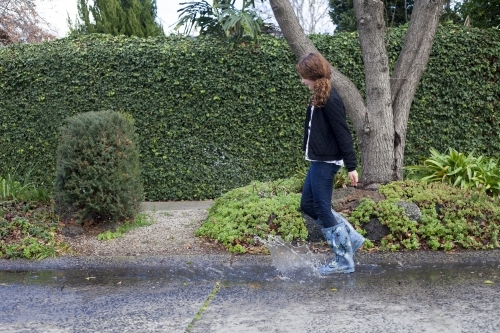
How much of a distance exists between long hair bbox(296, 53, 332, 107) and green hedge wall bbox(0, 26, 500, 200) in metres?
3.84

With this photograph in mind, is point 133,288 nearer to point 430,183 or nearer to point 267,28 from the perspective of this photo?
point 430,183

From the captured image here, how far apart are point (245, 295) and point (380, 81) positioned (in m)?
3.22

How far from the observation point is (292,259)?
16.6 ft

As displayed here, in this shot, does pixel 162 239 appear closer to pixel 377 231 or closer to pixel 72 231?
pixel 72 231

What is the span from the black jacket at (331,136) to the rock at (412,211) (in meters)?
1.40

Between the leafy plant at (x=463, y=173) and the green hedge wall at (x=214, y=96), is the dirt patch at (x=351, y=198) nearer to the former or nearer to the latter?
the leafy plant at (x=463, y=173)

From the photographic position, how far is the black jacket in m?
4.32

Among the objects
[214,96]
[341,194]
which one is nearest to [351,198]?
[341,194]

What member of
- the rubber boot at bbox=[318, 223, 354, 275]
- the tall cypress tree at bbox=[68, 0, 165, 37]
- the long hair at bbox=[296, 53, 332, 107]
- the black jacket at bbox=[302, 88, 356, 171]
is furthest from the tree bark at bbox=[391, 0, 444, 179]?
the tall cypress tree at bbox=[68, 0, 165, 37]

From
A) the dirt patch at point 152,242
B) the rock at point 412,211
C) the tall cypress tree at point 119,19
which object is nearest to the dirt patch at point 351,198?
the rock at point 412,211

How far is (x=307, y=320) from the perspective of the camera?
3.49 metres

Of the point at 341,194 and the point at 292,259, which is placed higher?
the point at 341,194

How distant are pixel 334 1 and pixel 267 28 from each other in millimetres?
5325

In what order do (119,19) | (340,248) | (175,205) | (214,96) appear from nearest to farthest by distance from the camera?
(340,248)
(175,205)
(214,96)
(119,19)
